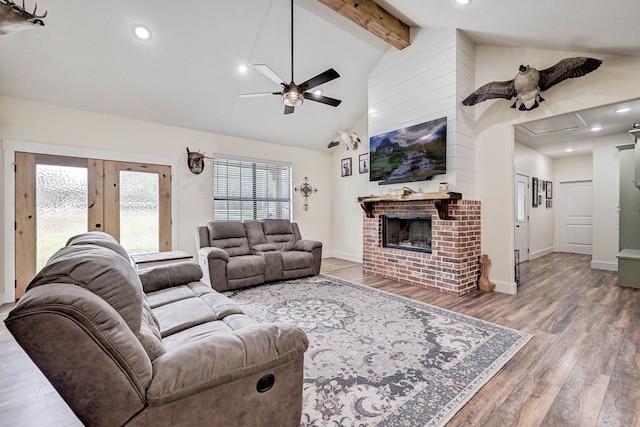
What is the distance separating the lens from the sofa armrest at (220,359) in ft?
3.43

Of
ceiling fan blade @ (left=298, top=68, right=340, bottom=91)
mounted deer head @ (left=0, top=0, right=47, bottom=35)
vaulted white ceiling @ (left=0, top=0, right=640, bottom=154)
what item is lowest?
mounted deer head @ (left=0, top=0, right=47, bottom=35)

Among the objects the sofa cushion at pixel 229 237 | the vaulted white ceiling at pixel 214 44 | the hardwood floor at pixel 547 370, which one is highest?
the vaulted white ceiling at pixel 214 44

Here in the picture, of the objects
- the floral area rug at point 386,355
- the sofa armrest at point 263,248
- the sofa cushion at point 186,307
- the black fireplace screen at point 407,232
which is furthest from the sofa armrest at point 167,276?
the black fireplace screen at point 407,232

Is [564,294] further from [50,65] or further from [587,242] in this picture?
[50,65]

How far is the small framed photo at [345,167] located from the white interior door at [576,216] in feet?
18.6

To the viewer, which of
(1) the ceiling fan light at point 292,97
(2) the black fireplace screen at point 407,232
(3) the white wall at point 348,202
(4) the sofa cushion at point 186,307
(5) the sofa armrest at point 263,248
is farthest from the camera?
(3) the white wall at point 348,202

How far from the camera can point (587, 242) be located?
6.88 m

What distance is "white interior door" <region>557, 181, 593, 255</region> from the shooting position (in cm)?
688

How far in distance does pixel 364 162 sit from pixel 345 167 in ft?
2.09

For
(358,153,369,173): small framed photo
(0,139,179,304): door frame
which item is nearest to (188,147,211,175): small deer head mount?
(0,139,179,304): door frame

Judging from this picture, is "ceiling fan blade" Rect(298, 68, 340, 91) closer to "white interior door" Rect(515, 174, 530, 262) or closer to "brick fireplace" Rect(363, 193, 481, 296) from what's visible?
"brick fireplace" Rect(363, 193, 481, 296)

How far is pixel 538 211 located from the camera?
22.0 ft

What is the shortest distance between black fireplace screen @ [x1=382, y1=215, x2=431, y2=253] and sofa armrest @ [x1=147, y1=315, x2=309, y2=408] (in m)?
3.50

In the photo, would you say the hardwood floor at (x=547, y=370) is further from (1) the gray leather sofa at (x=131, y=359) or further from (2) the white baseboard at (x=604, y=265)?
(2) the white baseboard at (x=604, y=265)
